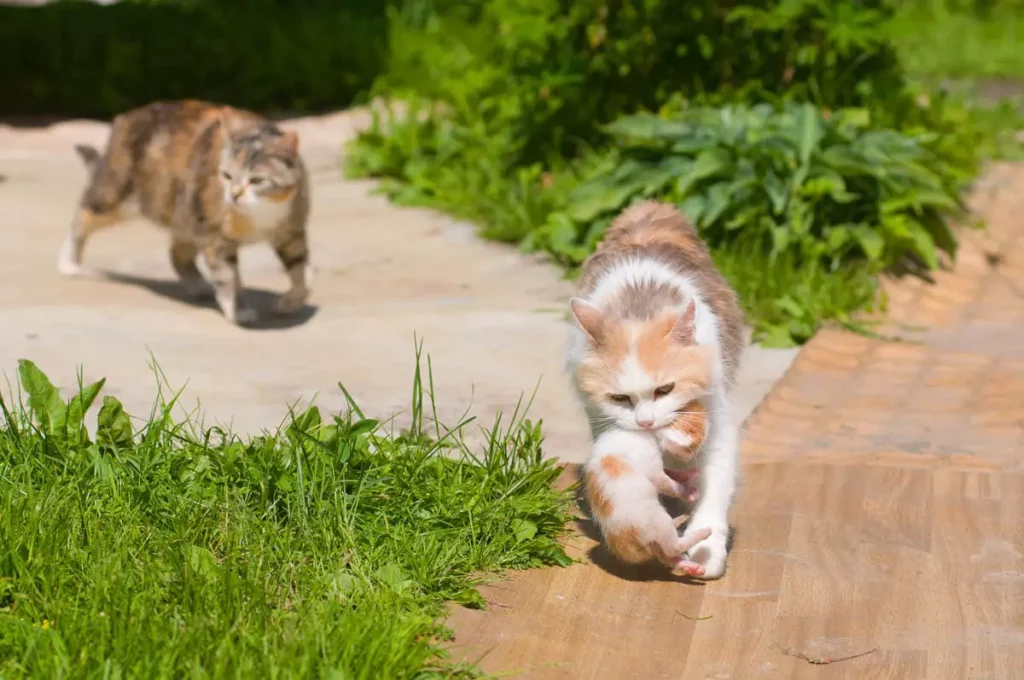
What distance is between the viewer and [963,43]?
604 inches

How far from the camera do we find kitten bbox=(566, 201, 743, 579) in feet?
13.5

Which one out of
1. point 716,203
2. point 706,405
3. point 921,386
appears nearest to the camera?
point 706,405

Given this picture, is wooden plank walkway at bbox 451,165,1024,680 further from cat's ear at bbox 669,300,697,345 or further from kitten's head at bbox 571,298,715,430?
cat's ear at bbox 669,300,697,345

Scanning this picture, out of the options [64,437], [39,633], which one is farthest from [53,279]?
[39,633]

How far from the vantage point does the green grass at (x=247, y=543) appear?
3.46m

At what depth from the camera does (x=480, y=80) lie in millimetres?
10797

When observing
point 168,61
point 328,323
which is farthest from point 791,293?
point 168,61

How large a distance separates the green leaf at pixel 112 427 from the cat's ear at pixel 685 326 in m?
1.76

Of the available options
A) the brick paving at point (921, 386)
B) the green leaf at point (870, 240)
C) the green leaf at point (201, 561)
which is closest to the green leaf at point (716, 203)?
the green leaf at point (870, 240)

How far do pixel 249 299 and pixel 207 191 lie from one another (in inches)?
33.3

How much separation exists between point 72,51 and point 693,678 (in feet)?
34.8

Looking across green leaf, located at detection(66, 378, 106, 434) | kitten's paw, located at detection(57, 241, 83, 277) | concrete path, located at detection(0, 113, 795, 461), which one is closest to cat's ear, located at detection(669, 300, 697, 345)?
concrete path, located at detection(0, 113, 795, 461)

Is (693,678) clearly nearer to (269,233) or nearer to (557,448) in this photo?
(557,448)

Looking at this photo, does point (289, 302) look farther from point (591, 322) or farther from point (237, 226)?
point (591, 322)
